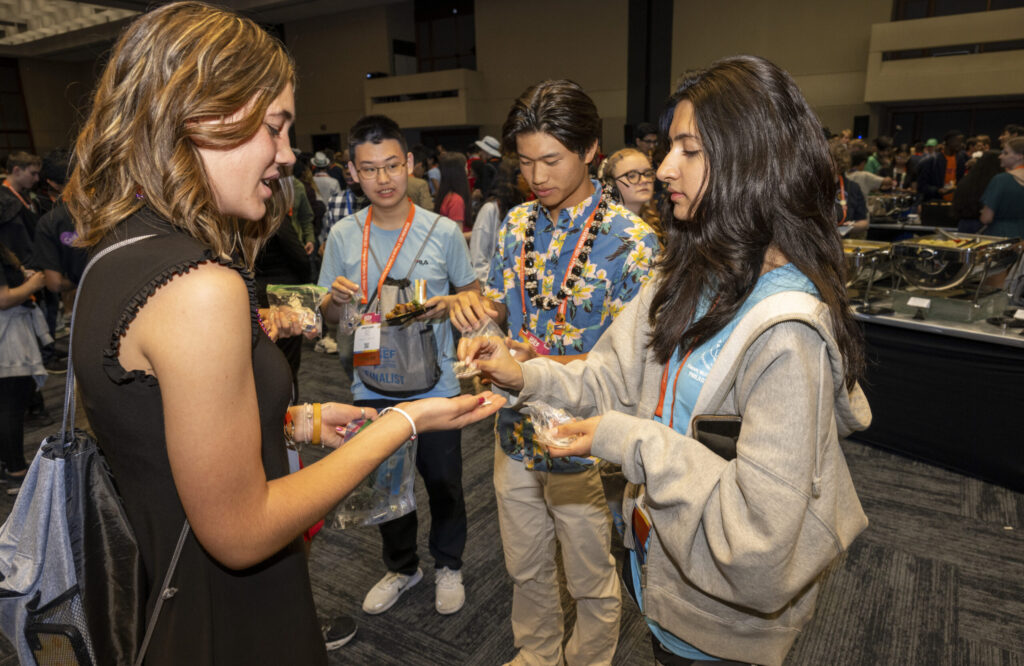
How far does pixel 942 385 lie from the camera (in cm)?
335

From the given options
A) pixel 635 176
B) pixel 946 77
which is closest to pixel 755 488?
pixel 635 176

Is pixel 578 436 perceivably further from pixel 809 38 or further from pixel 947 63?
pixel 809 38

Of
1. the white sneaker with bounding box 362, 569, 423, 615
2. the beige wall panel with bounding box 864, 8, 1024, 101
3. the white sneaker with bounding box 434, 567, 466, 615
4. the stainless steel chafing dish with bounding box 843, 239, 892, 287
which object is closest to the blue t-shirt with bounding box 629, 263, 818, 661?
the white sneaker with bounding box 434, 567, 466, 615

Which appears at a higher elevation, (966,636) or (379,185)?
(379,185)

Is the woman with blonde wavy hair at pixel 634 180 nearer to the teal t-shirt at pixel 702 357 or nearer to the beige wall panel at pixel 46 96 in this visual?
the teal t-shirt at pixel 702 357

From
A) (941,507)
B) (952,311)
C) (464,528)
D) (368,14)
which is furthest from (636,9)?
(368,14)

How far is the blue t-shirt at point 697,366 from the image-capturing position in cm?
105

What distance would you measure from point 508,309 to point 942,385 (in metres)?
2.72

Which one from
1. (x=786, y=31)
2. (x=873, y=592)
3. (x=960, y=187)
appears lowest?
(x=873, y=592)

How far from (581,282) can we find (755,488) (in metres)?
1.00

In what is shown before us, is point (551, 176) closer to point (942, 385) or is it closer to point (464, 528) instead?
point (464, 528)

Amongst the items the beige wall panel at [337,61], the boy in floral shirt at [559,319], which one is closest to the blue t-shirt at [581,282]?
the boy in floral shirt at [559,319]

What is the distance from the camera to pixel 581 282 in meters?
1.84

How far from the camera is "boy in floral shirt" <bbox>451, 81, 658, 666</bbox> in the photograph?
1834mm
